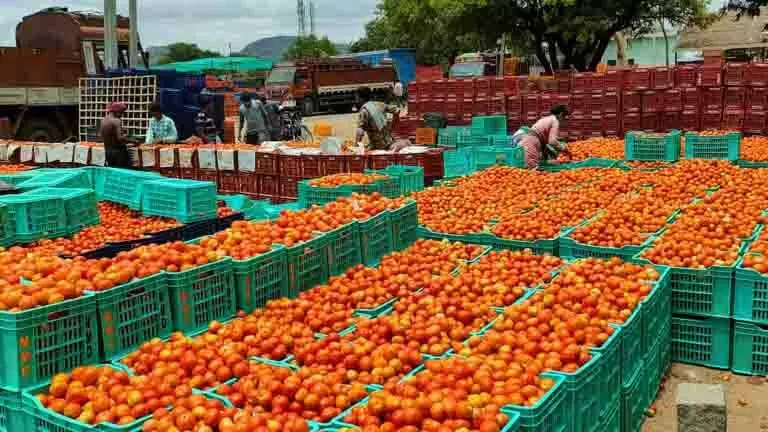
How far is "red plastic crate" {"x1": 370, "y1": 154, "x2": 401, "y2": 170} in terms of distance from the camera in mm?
11383

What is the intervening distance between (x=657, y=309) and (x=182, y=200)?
5385mm

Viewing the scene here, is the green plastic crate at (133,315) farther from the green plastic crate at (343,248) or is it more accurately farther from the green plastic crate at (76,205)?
the green plastic crate at (76,205)

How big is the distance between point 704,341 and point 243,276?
12.6 feet

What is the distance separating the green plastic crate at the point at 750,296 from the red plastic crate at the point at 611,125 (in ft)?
35.8

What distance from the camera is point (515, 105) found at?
17125mm

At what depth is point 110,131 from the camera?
12062 millimetres

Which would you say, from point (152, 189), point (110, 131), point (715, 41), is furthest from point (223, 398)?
point (715, 41)

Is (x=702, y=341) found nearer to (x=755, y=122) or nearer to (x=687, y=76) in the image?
(x=755, y=122)

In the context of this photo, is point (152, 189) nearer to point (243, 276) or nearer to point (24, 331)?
point (243, 276)

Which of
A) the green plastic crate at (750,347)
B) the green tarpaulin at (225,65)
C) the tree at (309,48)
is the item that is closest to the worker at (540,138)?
the green plastic crate at (750,347)

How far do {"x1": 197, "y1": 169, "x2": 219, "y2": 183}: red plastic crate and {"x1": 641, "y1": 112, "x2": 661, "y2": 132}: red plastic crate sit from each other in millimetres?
9371

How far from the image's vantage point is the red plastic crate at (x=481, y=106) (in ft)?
57.6

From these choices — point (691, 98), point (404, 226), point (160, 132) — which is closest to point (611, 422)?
point (404, 226)

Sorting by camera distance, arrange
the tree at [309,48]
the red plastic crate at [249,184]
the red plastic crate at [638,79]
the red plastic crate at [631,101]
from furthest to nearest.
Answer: the tree at [309,48], the red plastic crate at [638,79], the red plastic crate at [631,101], the red plastic crate at [249,184]
